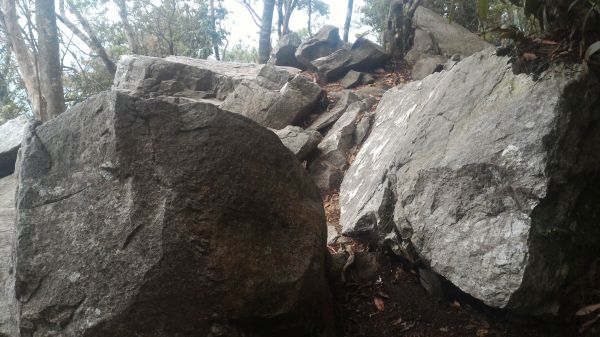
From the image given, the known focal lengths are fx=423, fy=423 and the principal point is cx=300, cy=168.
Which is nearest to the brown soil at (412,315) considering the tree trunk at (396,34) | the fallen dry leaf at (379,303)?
the fallen dry leaf at (379,303)

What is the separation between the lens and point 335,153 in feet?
20.4

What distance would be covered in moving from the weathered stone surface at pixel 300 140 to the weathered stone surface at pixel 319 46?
4.74 meters

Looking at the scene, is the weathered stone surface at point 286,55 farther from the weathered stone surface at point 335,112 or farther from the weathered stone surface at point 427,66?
the weathered stone surface at point 335,112

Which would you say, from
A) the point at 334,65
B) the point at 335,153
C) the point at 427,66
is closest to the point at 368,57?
the point at 334,65

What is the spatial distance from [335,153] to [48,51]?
5811 mm

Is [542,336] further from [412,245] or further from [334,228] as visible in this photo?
[334,228]

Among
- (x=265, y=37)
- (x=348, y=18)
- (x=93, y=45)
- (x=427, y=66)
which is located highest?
(x=348, y=18)

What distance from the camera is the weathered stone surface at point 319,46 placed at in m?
10.9

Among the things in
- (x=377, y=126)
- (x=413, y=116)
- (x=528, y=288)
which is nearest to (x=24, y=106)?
(x=377, y=126)

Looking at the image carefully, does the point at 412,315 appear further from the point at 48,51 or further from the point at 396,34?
the point at 396,34

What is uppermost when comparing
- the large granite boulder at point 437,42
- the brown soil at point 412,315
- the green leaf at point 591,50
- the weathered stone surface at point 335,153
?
the large granite boulder at point 437,42

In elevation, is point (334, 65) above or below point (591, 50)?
above

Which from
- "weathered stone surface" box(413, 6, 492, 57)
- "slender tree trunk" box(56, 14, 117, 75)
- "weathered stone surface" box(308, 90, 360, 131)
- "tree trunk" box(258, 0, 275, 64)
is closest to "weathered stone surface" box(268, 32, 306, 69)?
"tree trunk" box(258, 0, 275, 64)

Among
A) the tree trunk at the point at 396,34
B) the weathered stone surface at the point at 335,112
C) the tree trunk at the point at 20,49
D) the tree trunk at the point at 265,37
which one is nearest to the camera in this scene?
the weathered stone surface at the point at 335,112
